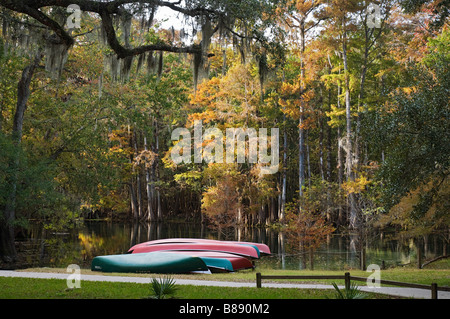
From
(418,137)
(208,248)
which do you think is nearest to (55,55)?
(418,137)

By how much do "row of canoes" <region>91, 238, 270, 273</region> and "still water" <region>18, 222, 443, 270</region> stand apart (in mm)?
1194

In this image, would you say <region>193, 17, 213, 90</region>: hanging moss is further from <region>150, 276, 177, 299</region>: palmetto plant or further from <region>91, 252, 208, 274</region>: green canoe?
<region>91, 252, 208, 274</region>: green canoe

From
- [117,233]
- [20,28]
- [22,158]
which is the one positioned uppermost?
[20,28]

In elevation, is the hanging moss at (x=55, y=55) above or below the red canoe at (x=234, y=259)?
above

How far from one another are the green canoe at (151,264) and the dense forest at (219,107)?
5.00 meters

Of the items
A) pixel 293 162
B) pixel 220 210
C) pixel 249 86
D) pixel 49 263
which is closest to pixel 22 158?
pixel 49 263

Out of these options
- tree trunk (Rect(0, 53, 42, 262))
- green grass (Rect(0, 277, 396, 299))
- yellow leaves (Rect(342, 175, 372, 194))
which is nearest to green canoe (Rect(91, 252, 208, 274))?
tree trunk (Rect(0, 53, 42, 262))

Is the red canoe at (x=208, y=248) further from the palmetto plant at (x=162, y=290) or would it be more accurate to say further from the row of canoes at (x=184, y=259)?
the palmetto plant at (x=162, y=290)

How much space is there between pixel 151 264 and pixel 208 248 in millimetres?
4297

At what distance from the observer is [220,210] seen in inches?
1328

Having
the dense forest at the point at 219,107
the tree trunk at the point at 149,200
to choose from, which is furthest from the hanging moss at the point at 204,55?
the tree trunk at the point at 149,200

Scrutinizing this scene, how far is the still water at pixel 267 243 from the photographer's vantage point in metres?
21.5
